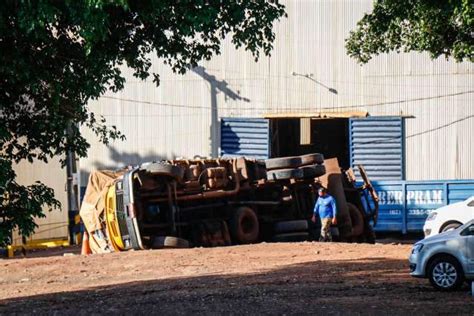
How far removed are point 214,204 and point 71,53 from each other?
35.6 feet

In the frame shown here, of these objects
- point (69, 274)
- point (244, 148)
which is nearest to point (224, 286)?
point (69, 274)

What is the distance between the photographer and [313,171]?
22281 mm

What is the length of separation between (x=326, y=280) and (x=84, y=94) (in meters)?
6.23

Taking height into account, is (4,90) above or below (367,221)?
above

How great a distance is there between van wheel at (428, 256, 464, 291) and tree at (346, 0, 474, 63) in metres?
3.46

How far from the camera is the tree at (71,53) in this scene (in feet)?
33.3

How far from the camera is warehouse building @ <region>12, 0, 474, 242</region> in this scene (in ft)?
105

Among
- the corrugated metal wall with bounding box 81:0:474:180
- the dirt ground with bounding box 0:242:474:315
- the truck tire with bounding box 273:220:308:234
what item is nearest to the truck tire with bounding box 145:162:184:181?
the dirt ground with bounding box 0:242:474:315

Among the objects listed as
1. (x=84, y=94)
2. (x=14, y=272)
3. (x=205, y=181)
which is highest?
(x=84, y=94)

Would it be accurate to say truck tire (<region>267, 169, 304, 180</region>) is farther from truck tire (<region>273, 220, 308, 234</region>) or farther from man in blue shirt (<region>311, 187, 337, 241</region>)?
truck tire (<region>273, 220, 308, 234</region>)

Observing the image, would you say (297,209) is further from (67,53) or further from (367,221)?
(67,53)

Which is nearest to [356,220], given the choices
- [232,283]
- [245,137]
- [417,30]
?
[417,30]

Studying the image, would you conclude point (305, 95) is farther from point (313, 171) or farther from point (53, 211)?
point (313, 171)

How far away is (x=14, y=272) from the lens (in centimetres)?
1906
